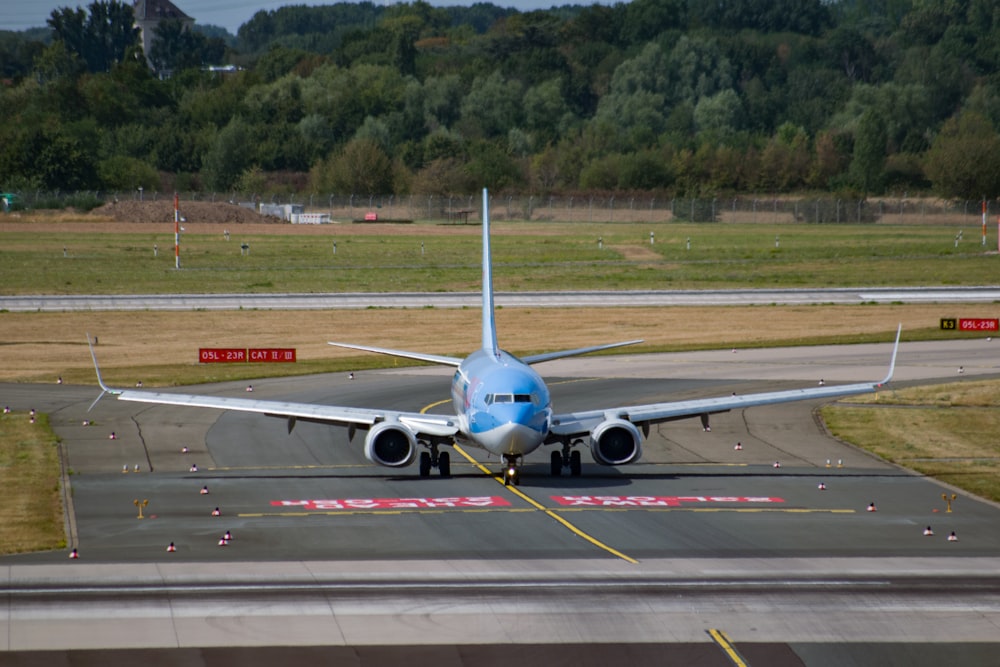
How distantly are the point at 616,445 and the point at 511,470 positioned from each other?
10.0 ft

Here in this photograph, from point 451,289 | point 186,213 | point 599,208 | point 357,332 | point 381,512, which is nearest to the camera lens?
point 381,512

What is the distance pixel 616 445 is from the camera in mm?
36906

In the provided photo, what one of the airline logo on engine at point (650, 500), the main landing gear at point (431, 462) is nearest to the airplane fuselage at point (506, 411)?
the airline logo on engine at point (650, 500)

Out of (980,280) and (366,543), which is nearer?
(366,543)

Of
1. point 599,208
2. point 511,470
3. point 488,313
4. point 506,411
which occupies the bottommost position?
point 511,470

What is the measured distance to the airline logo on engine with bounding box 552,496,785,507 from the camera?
35.5 m

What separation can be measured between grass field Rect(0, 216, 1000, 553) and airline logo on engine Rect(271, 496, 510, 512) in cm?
632

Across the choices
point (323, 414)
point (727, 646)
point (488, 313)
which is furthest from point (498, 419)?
point (727, 646)

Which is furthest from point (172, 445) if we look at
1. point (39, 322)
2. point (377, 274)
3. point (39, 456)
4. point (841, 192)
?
point (841, 192)

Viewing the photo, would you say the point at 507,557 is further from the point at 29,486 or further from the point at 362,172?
the point at 362,172

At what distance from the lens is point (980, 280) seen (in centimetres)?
10344

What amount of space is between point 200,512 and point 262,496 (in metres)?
2.58

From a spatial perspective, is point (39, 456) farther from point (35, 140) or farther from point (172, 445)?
point (35, 140)

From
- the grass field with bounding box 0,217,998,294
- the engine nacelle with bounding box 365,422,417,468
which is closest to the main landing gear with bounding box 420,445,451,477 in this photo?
the engine nacelle with bounding box 365,422,417,468
